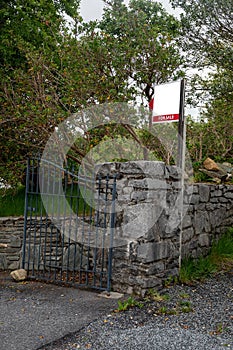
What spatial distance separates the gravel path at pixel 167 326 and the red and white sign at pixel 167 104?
2160 mm

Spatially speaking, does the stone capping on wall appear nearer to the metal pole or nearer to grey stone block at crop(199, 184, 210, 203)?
the metal pole

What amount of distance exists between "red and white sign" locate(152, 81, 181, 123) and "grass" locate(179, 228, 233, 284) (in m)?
1.99

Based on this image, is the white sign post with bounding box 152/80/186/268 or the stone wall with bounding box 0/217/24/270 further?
the stone wall with bounding box 0/217/24/270

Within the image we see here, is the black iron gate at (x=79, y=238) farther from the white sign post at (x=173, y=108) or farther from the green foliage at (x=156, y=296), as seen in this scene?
the white sign post at (x=173, y=108)

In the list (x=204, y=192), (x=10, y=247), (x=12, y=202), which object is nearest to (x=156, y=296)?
(x=204, y=192)

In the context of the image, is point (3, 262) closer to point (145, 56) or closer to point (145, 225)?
point (145, 225)

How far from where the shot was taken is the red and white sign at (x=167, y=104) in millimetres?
5207

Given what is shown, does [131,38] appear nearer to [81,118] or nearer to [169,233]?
[81,118]

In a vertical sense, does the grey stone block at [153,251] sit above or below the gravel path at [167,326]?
above

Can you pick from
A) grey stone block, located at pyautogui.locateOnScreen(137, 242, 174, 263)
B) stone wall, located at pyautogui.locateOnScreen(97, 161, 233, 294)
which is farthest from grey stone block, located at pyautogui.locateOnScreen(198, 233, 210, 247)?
grey stone block, located at pyautogui.locateOnScreen(137, 242, 174, 263)

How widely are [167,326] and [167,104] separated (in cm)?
282

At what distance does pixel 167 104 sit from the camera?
17.4ft

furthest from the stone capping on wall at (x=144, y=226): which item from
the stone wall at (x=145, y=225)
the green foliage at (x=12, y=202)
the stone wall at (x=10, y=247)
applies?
the green foliage at (x=12, y=202)

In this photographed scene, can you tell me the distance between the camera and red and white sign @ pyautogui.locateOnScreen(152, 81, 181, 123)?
521 centimetres
